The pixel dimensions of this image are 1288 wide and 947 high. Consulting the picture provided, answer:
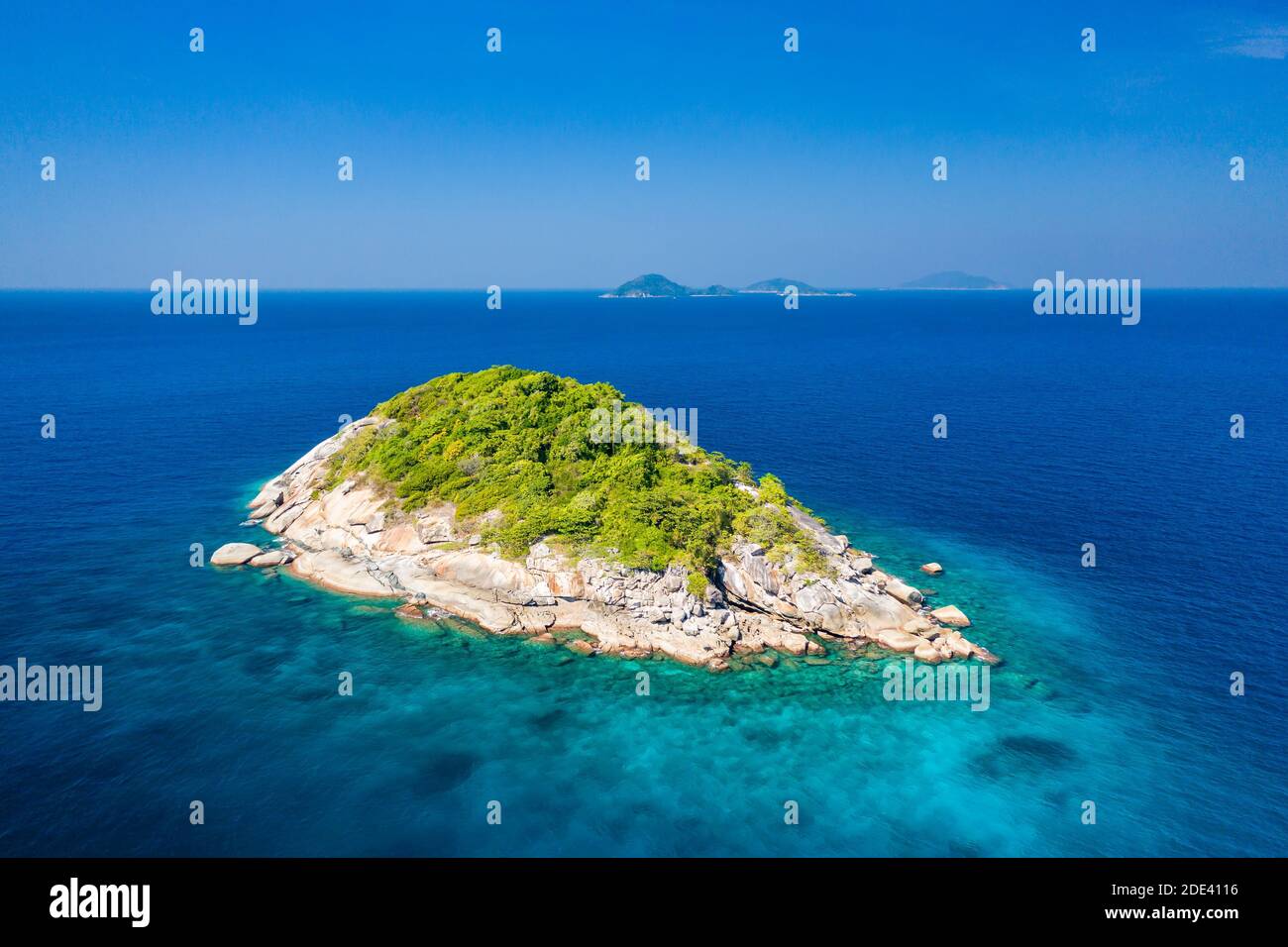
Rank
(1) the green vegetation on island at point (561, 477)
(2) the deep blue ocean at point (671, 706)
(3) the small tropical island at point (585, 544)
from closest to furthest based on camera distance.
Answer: (2) the deep blue ocean at point (671, 706)
(3) the small tropical island at point (585, 544)
(1) the green vegetation on island at point (561, 477)

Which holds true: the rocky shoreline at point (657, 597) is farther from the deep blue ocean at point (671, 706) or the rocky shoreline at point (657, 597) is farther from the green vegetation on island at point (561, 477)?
the deep blue ocean at point (671, 706)

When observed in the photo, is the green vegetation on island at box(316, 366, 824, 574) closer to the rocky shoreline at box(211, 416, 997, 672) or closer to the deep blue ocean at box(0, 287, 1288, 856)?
the rocky shoreline at box(211, 416, 997, 672)

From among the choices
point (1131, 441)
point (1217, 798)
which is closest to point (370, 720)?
point (1217, 798)

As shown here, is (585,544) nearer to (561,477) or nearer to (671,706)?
Answer: (561,477)

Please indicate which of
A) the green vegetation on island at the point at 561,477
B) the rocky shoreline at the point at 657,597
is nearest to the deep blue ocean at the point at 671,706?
the rocky shoreline at the point at 657,597

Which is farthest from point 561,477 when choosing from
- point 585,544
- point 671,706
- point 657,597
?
point 671,706

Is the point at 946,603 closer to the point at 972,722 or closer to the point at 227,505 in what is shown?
the point at 972,722

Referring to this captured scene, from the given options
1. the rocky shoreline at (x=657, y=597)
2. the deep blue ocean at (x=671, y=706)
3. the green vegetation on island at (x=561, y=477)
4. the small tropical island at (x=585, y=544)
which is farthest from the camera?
the green vegetation on island at (x=561, y=477)
